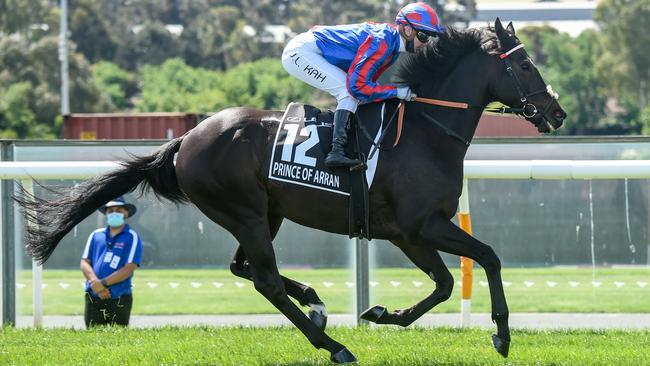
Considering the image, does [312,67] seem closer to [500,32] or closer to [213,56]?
[500,32]

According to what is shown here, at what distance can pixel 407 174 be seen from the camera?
22.1ft

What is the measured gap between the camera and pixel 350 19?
7675cm

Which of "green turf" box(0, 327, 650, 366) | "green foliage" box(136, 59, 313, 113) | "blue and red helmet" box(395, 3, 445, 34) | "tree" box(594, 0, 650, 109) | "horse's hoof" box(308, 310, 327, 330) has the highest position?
"tree" box(594, 0, 650, 109)

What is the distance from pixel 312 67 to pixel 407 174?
96 centimetres

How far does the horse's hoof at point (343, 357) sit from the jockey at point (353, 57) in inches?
43.6

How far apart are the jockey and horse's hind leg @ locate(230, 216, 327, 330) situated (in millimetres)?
955

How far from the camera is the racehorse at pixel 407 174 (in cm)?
670

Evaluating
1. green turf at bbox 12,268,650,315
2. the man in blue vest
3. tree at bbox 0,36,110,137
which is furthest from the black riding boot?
tree at bbox 0,36,110,137

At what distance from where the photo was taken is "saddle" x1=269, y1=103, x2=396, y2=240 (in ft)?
22.4

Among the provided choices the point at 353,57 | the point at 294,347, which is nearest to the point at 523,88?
the point at 353,57

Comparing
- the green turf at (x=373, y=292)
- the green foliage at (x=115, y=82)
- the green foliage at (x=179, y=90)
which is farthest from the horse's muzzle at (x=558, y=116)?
the green foliage at (x=115, y=82)

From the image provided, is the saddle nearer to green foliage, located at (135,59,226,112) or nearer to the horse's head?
the horse's head

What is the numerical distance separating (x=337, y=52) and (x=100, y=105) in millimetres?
52425

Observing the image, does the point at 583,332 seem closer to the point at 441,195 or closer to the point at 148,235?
the point at 441,195
